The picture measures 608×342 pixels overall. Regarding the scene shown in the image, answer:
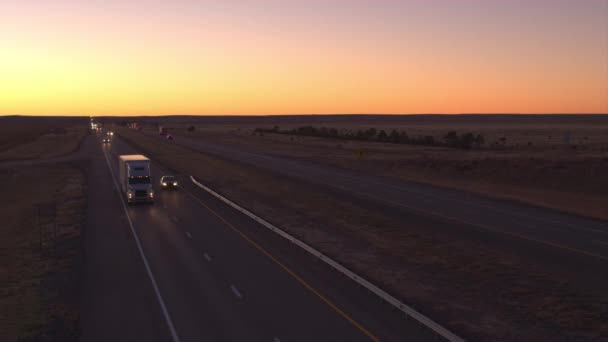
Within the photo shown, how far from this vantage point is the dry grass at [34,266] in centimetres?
1617

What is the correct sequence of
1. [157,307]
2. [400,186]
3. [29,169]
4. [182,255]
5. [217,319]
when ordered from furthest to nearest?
1. [29,169]
2. [400,186]
3. [182,255]
4. [157,307]
5. [217,319]

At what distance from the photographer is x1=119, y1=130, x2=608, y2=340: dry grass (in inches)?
620

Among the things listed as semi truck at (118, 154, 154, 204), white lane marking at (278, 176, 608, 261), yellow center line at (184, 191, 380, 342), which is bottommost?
yellow center line at (184, 191, 380, 342)

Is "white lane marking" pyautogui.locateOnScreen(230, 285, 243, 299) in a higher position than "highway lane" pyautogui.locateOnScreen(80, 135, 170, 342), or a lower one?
higher

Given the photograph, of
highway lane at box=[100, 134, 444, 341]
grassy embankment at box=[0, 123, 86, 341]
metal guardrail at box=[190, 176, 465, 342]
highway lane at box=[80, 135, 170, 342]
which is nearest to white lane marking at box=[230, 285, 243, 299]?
highway lane at box=[100, 134, 444, 341]

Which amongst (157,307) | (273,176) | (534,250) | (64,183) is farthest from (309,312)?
(64,183)

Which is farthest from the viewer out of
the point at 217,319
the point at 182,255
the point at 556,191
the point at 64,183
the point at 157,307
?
the point at 64,183

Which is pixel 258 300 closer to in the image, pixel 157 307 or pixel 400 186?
pixel 157 307

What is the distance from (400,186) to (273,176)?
46.1 feet

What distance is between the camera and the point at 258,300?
17.7 metres

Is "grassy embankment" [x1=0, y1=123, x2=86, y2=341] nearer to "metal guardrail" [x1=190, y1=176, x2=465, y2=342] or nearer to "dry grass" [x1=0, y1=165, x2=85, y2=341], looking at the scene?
"dry grass" [x1=0, y1=165, x2=85, y2=341]

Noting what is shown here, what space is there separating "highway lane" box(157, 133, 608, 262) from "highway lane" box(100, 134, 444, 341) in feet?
37.3

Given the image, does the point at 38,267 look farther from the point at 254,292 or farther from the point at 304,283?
the point at 304,283

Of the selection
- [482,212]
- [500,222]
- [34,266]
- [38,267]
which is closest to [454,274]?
[500,222]
